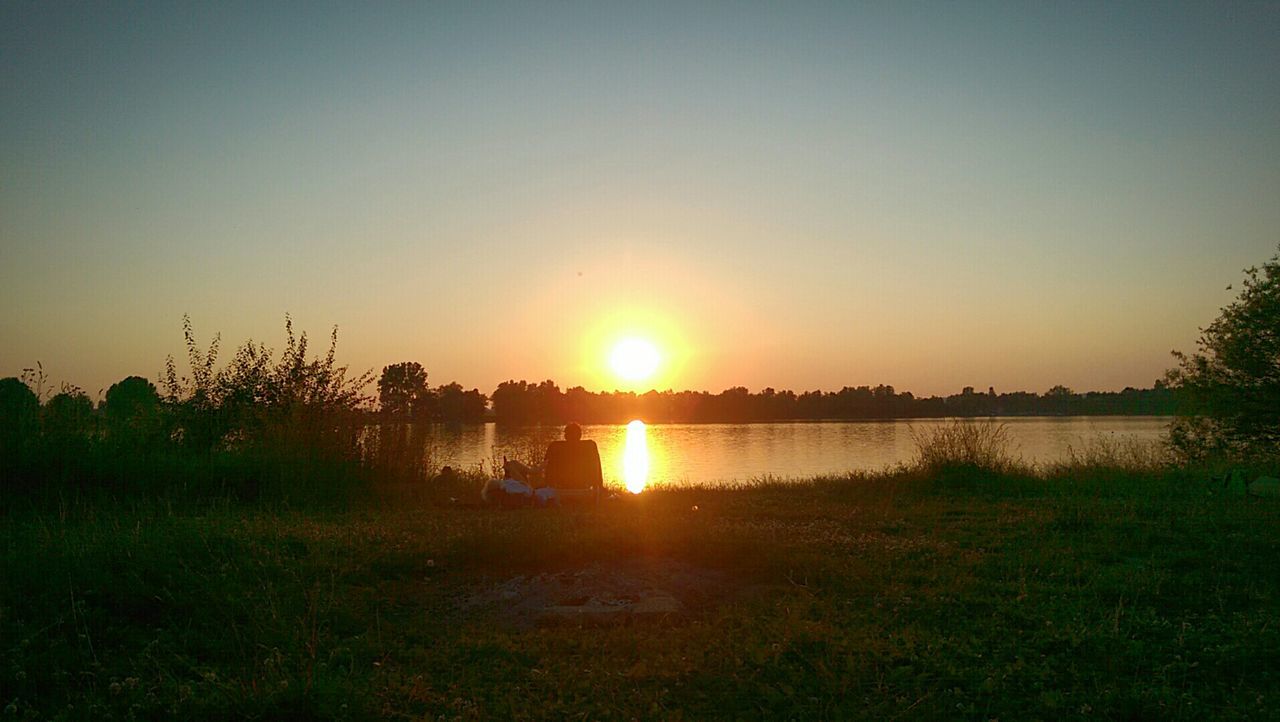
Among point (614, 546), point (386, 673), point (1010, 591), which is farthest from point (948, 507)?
point (386, 673)

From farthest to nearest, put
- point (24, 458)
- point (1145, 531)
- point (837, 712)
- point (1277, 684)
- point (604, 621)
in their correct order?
point (24, 458), point (1145, 531), point (604, 621), point (1277, 684), point (837, 712)

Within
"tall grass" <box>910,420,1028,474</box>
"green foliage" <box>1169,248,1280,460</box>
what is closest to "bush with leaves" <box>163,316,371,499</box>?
"tall grass" <box>910,420,1028,474</box>

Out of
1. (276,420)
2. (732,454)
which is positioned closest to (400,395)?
(276,420)

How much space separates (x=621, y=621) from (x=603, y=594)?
69cm

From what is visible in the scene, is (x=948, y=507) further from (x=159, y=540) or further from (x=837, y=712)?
(x=159, y=540)

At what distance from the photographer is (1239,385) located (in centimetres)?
2620

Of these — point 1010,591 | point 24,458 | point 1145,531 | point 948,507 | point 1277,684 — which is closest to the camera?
point 1277,684

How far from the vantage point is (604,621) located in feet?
18.6

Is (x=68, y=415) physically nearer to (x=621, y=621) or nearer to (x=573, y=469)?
(x=573, y=469)

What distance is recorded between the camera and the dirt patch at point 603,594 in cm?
583

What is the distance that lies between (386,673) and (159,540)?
137 inches

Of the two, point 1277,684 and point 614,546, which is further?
point 614,546

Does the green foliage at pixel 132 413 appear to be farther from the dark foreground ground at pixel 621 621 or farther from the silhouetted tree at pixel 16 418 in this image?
the dark foreground ground at pixel 621 621

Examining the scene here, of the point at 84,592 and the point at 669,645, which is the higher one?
the point at 84,592
